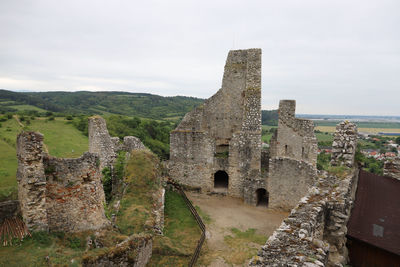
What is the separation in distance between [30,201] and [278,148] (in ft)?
48.0

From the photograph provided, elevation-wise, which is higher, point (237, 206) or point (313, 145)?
point (313, 145)

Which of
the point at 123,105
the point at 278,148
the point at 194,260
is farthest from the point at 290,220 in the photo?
the point at 123,105

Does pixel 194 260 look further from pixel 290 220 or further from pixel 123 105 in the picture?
pixel 123 105

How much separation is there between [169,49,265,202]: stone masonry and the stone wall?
8045 mm

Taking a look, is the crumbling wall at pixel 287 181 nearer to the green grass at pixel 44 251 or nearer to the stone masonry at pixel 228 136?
the stone masonry at pixel 228 136

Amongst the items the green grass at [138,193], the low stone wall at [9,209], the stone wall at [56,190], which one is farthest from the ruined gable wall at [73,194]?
the low stone wall at [9,209]

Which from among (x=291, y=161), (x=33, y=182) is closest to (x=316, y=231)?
(x=33, y=182)

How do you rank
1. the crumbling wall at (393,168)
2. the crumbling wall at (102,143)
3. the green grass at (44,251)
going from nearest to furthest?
the green grass at (44,251)
the crumbling wall at (393,168)
the crumbling wall at (102,143)

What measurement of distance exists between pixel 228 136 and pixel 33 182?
1357cm

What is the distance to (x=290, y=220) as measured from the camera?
5.25 metres

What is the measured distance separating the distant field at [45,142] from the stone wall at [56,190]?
3.33 m

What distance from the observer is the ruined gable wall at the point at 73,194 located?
9031 mm

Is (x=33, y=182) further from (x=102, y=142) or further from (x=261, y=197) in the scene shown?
(x=261, y=197)

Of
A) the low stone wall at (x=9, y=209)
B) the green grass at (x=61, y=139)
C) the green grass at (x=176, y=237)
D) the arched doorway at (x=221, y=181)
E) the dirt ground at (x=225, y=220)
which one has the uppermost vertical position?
the green grass at (x=61, y=139)
